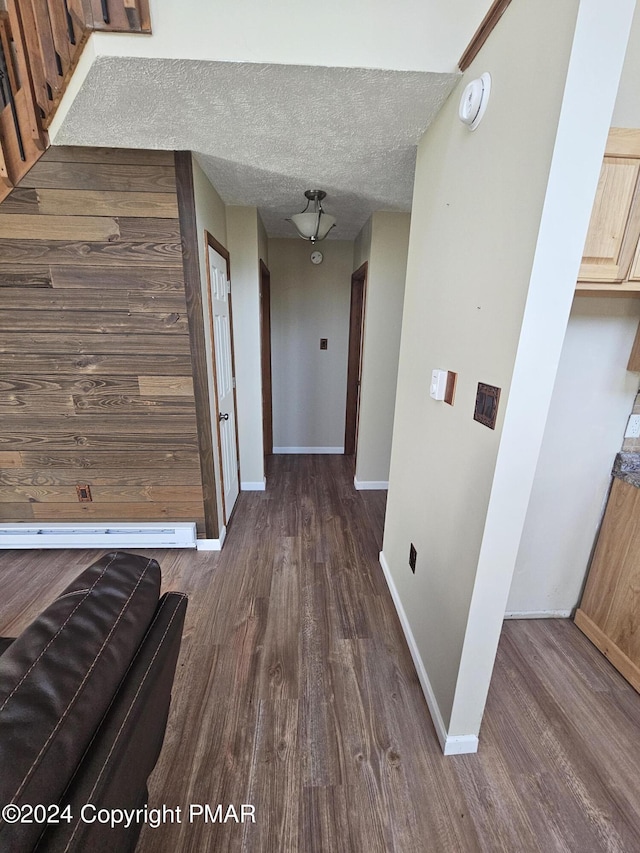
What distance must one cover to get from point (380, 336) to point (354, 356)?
77 centimetres

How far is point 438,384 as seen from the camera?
1376 mm

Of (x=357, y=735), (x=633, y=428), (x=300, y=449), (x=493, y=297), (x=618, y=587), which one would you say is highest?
(x=493, y=297)

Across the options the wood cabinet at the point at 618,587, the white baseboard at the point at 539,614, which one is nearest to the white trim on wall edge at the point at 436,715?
→ the white baseboard at the point at 539,614

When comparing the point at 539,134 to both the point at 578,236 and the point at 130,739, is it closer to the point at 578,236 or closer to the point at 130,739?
the point at 578,236

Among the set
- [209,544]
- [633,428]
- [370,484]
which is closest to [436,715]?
[633,428]

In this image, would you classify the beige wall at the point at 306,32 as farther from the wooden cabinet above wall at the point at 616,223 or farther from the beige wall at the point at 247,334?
the beige wall at the point at 247,334

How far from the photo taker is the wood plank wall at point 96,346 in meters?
1.86

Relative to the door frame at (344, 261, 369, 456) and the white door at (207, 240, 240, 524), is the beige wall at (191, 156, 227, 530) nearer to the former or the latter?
the white door at (207, 240, 240, 524)

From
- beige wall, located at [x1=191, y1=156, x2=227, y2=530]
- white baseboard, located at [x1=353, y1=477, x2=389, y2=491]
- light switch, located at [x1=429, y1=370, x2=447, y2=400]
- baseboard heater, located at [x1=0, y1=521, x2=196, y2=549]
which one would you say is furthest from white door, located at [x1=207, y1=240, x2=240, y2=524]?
light switch, located at [x1=429, y1=370, x2=447, y2=400]

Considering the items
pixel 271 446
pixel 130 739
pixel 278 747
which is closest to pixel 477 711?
pixel 278 747

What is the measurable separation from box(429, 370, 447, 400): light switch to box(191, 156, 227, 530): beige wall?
141cm

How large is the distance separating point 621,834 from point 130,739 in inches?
60.3

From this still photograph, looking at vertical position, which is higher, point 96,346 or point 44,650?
point 96,346

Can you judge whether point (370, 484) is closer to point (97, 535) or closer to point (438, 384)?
point (438, 384)
